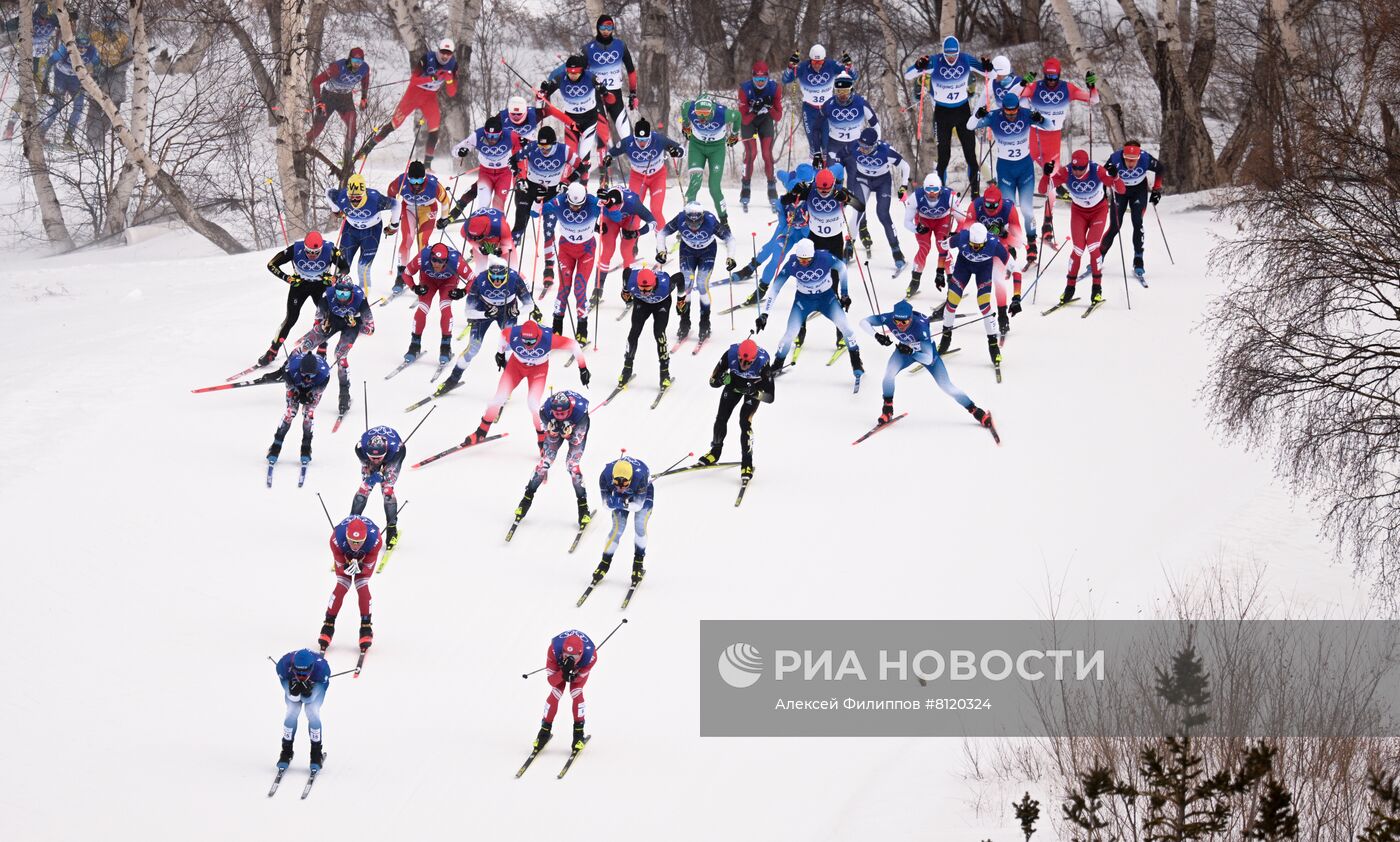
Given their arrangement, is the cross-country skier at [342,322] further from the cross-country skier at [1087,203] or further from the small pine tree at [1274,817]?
the small pine tree at [1274,817]

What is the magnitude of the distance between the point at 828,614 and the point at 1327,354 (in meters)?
5.00

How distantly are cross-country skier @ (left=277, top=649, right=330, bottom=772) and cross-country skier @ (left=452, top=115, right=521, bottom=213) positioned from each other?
1029cm

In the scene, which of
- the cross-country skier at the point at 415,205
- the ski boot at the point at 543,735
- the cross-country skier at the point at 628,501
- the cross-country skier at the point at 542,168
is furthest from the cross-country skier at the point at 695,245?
the ski boot at the point at 543,735

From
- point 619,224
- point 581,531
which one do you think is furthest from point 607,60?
point 581,531

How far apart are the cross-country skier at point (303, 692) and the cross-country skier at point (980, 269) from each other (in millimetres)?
9290

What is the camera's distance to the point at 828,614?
15117 millimetres

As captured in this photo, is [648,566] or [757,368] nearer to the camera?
[648,566]

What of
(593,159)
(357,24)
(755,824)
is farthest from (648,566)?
(357,24)

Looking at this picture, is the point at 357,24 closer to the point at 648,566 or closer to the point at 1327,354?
the point at 648,566

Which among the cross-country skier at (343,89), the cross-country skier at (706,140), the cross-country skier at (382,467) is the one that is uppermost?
the cross-country skier at (343,89)

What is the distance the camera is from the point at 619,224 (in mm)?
20812

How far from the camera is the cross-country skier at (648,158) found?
72.2 ft

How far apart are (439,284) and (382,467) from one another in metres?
4.29

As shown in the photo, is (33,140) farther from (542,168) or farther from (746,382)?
(746,382)
